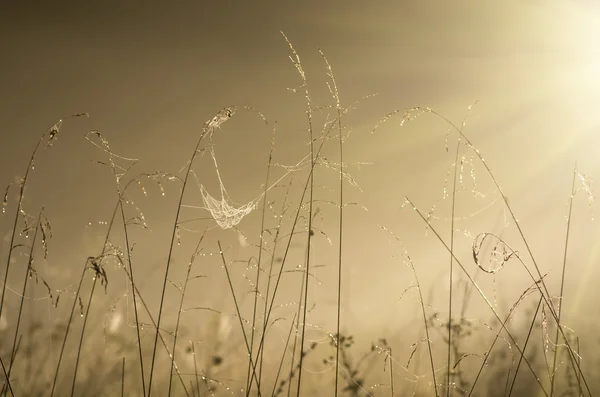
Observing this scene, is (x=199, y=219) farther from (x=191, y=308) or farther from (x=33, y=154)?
(x=33, y=154)

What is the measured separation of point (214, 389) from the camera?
2.54 meters

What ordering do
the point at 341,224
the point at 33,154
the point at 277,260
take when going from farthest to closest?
the point at 277,260
the point at 341,224
the point at 33,154

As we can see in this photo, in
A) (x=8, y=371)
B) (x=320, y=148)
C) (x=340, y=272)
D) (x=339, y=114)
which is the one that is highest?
(x=339, y=114)

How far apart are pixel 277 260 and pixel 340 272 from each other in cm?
33

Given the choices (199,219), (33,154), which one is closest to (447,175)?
(199,219)

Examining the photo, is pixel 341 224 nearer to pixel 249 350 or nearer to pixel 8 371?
pixel 249 350

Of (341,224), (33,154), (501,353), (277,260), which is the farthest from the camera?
(501,353)

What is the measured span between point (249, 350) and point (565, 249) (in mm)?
1456

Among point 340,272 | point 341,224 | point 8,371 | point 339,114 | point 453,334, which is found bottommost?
point 8,371

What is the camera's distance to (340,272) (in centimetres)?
222

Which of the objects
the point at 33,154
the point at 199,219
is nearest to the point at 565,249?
the point at 199,219

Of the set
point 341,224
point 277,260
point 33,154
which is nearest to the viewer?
point 33,154

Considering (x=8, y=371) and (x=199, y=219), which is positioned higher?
(x=199, y=219)

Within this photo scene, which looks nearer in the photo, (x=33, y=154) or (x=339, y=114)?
(x=33, y=154)
